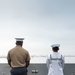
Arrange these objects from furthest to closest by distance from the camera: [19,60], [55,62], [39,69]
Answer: [39,69]
[55,62]
[19,60]

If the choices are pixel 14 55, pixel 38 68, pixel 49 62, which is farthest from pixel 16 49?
pixel 38 68

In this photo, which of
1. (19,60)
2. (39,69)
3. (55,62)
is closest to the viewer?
(19,60)

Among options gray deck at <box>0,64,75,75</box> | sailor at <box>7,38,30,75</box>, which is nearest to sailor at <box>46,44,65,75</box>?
sailor at <box>7,38,30,75</box>

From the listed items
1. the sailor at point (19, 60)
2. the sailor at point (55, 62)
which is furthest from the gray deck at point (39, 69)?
the sailor at point (19, 60)

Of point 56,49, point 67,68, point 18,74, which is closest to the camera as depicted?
point 18,74

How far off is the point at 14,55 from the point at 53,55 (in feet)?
4.12

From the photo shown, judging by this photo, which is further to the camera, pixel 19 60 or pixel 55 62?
pixel 55 62

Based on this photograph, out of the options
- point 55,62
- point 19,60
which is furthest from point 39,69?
point 19,60

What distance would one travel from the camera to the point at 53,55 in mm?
9969

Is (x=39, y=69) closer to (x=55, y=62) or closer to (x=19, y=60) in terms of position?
(x=55, y=62)

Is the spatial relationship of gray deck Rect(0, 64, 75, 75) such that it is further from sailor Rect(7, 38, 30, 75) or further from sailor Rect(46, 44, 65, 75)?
sailor Rect(7, 38, 30, 75)

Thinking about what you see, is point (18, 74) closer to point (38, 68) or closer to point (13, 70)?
point (13, 70)

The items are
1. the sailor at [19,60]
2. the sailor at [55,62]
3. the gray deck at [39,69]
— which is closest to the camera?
the sailor at [19,60]

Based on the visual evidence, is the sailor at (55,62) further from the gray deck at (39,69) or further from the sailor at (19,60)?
the gray deck at (39,69)
